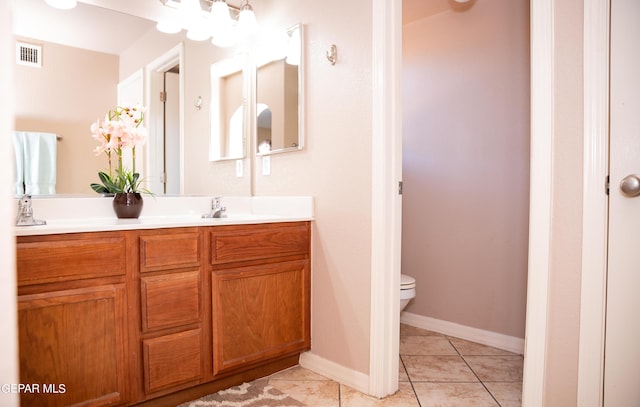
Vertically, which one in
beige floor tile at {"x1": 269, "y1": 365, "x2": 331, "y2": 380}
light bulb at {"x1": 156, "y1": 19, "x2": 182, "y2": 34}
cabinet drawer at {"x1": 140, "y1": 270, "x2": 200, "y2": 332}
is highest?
light bulb at {"x1": 156, "y1": 19, "x2": 182, "y2": 34}

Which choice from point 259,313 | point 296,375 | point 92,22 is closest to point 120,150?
point 92,22

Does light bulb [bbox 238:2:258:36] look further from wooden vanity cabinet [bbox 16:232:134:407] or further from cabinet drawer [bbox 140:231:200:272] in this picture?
wooden vanity cabinet [bbox 16:232:134:407]

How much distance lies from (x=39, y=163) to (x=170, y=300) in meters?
0.87

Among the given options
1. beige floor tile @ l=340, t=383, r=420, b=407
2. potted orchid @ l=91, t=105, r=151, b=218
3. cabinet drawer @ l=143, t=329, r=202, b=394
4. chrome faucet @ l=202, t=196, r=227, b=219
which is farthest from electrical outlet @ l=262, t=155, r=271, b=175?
beige floor tile @ l=340, t=383, r=420, b=407

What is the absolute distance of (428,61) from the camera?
2.74m

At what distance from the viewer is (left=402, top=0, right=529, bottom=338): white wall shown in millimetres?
2328

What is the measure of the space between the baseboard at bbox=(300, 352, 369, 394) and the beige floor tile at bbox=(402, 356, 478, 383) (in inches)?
11.6

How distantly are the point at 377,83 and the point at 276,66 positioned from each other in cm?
77

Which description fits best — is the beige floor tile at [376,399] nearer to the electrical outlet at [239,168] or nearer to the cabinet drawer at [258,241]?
the cabinet drawer at [258,241]

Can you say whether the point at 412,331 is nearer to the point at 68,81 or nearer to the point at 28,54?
the point at 68,81

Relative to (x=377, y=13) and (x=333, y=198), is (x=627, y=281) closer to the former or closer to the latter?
(x=333, y=198)

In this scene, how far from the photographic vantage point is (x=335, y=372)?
1938 millimetres

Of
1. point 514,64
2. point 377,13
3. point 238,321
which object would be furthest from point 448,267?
point 377,13

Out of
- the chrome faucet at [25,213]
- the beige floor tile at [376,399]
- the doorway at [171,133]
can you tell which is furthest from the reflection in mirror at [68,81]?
the beige floor tile at [376,399]
